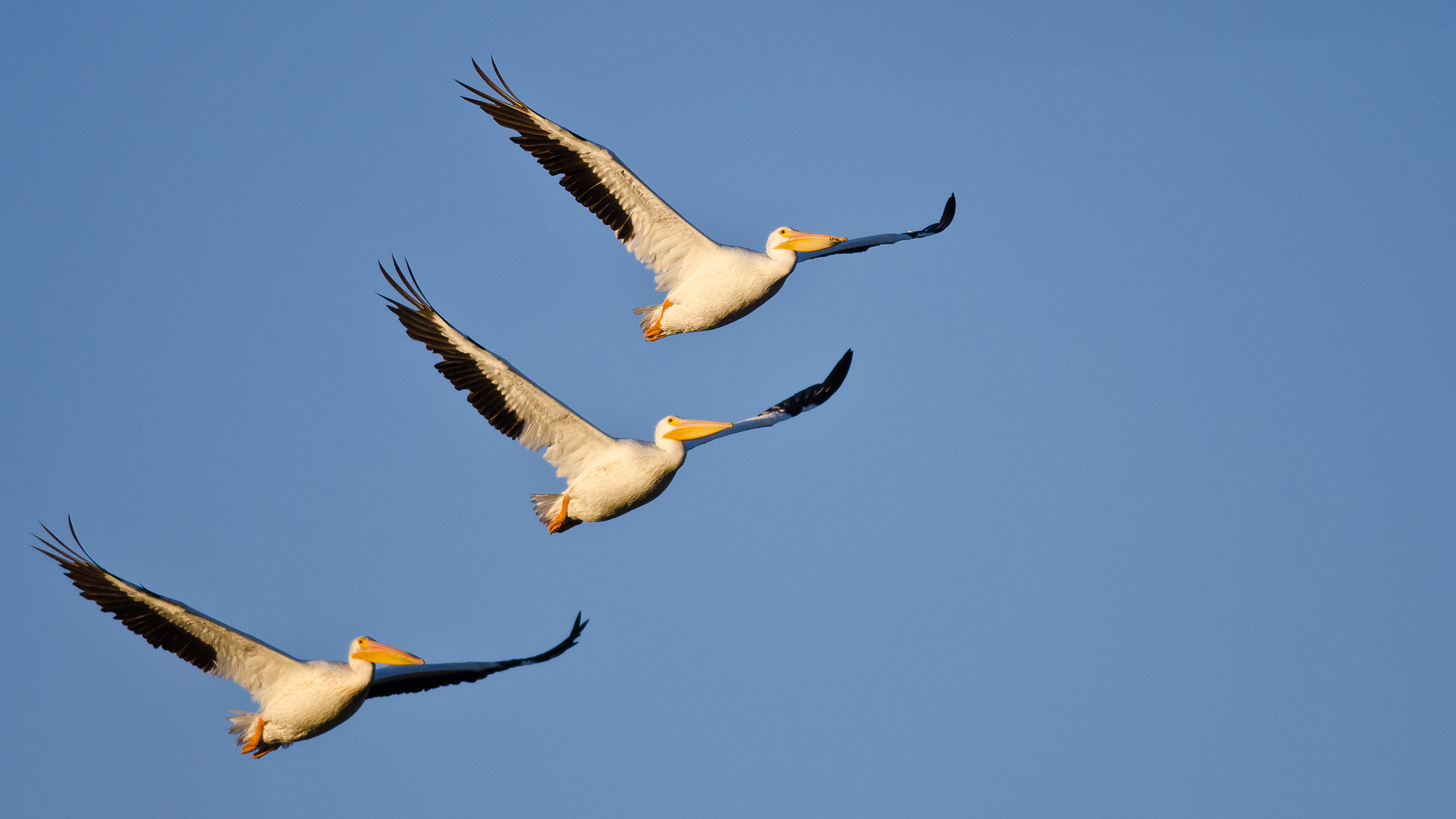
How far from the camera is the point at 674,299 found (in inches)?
516

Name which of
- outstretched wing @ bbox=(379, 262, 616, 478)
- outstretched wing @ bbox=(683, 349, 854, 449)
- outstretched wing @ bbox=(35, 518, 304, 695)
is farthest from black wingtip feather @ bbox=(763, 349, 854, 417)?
outstretched wing @ bbox=(35, 518, 304, 695)

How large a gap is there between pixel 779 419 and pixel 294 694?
5.01m

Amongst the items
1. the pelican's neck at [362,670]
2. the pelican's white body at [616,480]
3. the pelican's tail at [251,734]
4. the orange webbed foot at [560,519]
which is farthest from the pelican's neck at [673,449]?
the pelican's tail at [251,734]

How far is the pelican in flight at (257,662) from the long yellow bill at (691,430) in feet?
5.92

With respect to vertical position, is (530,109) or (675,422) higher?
(530,109)

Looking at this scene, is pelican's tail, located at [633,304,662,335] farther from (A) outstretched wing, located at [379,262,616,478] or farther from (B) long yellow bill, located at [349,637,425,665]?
(B) long yellow bill, located at [349,637,425,665]

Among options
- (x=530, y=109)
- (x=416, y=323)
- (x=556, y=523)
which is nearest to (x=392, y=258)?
(x=416, y=323)

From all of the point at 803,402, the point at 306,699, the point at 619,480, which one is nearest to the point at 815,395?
the point at 803,402

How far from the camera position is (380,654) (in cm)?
1198

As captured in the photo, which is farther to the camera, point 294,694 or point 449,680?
point 449,680

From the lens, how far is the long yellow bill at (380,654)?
1196 cm

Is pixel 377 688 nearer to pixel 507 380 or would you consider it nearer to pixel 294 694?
pixel 294 694

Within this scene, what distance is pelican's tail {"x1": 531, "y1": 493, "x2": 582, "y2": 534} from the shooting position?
12398 mm

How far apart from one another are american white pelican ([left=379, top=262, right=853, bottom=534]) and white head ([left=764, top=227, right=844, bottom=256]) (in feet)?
5.72
